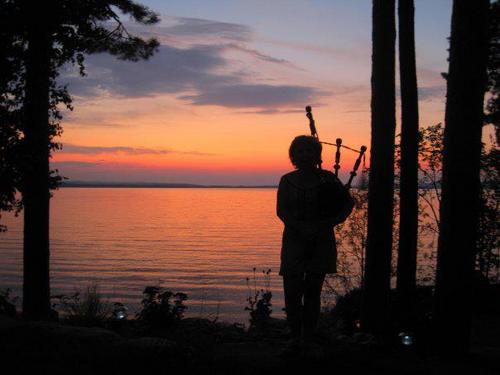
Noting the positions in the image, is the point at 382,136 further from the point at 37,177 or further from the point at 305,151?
the point at 37,177

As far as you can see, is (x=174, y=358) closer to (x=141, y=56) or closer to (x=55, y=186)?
(x=55, y=186)

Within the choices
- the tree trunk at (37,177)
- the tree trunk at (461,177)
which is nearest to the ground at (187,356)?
the tree trunk at (461,177)

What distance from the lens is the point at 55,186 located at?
1281 centimetres

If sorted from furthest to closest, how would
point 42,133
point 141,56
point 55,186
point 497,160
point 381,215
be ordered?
1. point 497,160
2. point 141,56
3. point 55,186
4. point 42,133
5. point 381,215

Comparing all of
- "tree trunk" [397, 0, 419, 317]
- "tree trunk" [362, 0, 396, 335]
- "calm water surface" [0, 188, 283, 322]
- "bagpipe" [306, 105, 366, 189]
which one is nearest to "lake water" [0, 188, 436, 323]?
"calm water surface" [0, 188, 283, 322]

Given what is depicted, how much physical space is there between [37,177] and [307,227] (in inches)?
272

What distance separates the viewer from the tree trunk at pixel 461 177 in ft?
22.0

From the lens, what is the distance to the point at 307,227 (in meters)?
5.97

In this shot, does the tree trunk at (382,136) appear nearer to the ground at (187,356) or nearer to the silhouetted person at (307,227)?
the ground at (187,356)

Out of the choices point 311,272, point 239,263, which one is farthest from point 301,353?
point 239,263

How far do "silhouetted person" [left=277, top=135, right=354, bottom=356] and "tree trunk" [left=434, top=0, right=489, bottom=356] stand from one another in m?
1.39

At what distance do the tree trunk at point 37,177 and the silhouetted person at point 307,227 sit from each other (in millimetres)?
6518

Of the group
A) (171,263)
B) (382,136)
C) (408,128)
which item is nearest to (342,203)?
(382,136)

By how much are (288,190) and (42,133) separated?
6.82 meters
